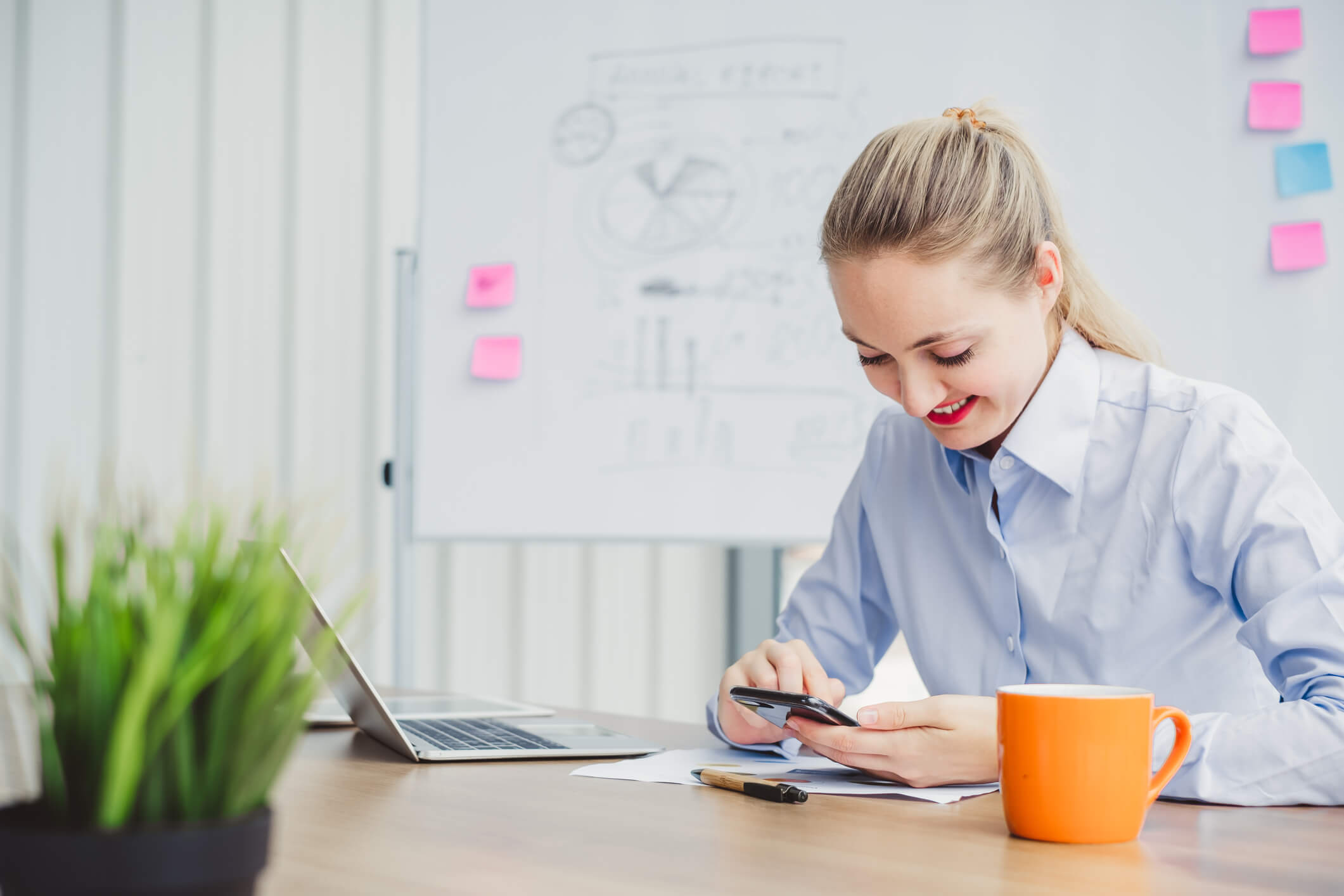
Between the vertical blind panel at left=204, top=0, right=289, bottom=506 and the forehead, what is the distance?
163 cm

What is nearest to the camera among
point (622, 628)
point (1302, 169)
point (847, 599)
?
point (847, 599)

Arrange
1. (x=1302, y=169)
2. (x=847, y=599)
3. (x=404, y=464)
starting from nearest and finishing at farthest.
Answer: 1. (x=847, y=599)
2. (x=1302, y=169)
3. (x=404, y=464)

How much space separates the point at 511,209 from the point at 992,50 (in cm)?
82

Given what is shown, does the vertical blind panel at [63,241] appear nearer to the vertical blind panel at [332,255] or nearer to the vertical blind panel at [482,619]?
the vertical blind panel at [332,255]

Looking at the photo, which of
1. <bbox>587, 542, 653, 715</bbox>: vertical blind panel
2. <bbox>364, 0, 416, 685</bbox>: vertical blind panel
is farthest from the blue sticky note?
<bbox>364, 0, 416, 685</bbox>: vertical blind panel

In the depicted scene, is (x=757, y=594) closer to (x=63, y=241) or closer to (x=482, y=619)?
(x=482, y=619)

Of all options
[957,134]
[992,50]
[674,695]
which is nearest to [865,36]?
[992,50]

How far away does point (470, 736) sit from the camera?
3.27 ft

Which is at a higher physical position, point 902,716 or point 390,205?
point 390,205

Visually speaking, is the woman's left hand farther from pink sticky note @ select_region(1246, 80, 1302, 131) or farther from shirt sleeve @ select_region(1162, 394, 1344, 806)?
pink sticky note @ select_region(1246, 80, 1302, 131)

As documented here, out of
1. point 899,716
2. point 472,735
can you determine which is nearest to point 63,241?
point 472,735

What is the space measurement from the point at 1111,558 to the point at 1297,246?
867mm

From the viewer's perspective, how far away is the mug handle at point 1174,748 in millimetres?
654

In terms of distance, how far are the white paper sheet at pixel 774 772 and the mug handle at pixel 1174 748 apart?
0.45 ft
